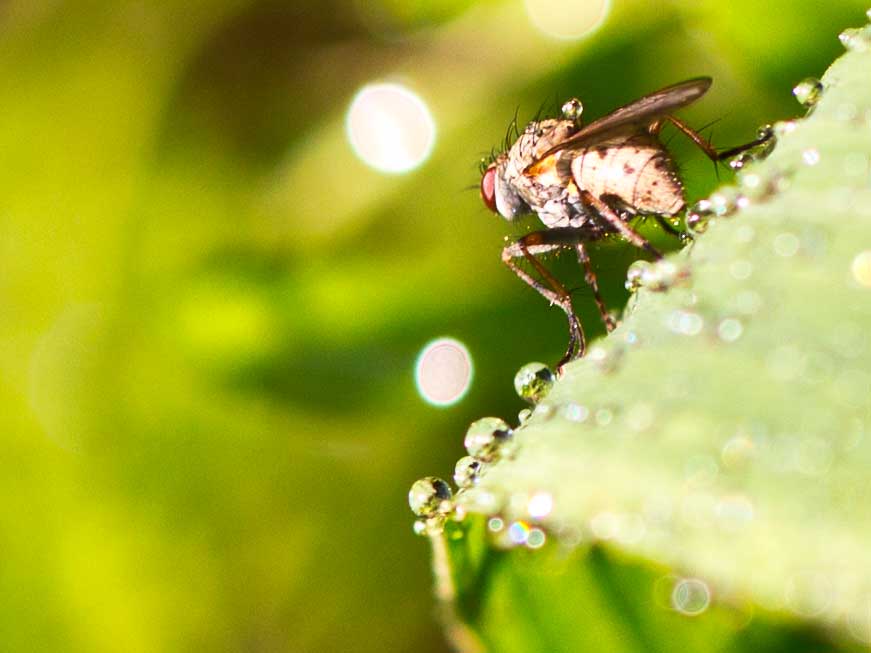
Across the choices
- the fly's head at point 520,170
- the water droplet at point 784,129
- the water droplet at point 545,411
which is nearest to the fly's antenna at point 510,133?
the fly's head at point 520,170

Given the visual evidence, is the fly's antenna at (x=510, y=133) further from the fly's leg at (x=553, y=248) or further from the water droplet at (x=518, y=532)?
the water droplet at (x=518, y=532)

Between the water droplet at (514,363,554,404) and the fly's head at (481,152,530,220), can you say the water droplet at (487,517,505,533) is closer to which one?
the water droplet at (514,363,554,404)

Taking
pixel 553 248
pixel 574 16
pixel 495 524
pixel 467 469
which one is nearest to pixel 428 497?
pixel 467 469

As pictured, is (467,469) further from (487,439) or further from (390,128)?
(390,128)

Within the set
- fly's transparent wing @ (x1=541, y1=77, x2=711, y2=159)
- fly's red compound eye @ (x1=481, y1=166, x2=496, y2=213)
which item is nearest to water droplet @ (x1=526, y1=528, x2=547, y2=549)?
fly's transparent wing @ (x1=541, y1=77, x2=711, y2=159)

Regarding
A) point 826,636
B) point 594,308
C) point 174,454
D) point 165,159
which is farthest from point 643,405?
point 165,159

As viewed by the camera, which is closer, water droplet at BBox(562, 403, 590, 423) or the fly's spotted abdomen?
water droplet at BBox(562, 403, 590, 423)
